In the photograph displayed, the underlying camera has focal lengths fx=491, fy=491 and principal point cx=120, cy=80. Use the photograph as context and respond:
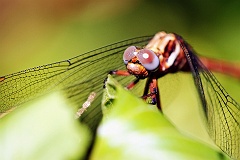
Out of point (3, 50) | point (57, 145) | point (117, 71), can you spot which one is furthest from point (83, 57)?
point (3, 50)

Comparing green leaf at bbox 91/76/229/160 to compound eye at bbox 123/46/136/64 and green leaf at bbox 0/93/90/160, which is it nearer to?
green leaf at bbox 0/93/90/160

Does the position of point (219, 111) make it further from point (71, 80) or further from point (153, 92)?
point (71, 80)

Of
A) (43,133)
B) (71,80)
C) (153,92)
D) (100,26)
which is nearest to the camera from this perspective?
(43,133)

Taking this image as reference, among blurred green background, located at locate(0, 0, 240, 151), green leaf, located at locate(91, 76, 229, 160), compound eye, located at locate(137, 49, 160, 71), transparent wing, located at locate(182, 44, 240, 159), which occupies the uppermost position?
blurred green background, located at locate(0, 0, 240, 151)

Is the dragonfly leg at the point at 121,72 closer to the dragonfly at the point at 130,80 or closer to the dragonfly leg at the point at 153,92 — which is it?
the dragonfly at the point at 130,80

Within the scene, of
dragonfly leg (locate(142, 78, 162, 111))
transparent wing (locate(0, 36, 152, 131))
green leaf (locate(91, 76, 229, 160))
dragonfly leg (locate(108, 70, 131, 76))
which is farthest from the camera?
dragonfly leg (locate(108, 70, 131, 76))

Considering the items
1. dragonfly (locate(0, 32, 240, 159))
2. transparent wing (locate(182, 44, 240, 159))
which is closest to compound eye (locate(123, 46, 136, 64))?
dragonfly (locate(0, 32, 240, 159))

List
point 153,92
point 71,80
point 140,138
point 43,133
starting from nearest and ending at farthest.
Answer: point 140,138 < point 43,133 < point 71,80 < point 153,92

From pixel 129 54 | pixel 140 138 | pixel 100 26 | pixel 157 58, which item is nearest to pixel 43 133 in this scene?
pixel 140 138
